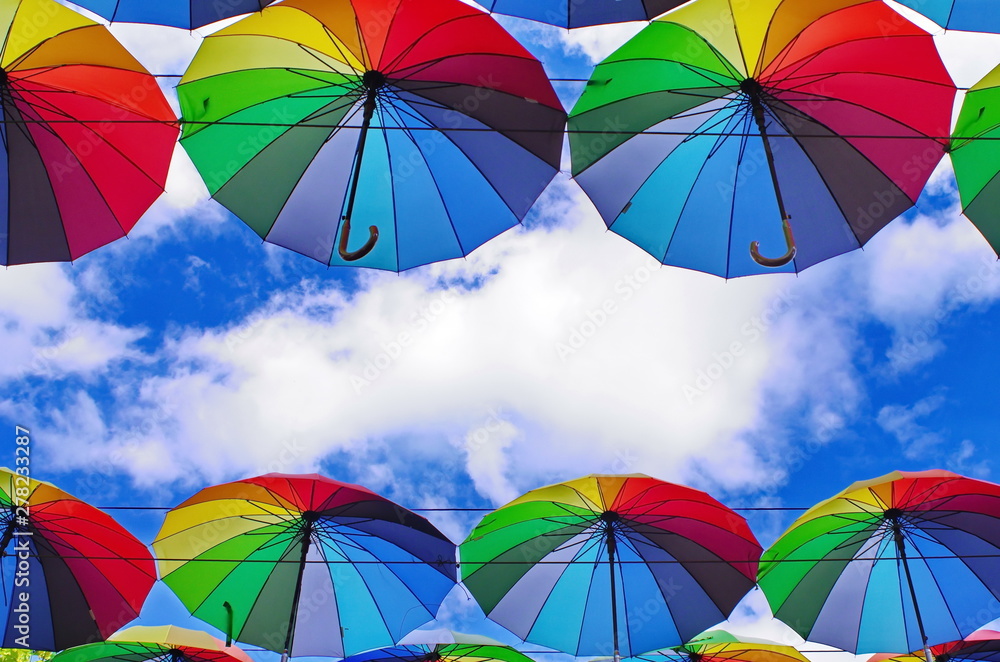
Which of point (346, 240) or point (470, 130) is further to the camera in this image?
point (470, 130)

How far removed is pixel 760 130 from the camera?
5.93 m

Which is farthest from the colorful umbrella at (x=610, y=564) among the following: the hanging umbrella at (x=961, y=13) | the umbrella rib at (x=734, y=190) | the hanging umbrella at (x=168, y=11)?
the hanging umbrella at (x=168, y=11)

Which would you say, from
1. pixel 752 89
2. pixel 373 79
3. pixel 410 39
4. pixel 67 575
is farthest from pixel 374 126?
pixel 67 575

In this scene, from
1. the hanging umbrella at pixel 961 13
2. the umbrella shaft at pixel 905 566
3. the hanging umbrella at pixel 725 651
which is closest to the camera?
the hanging umbrella at pixel 961 13

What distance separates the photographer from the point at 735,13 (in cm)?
570

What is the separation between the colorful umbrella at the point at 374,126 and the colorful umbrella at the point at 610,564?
2.59 metres

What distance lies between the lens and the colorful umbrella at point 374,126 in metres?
5.70

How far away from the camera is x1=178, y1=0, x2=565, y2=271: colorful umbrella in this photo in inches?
225

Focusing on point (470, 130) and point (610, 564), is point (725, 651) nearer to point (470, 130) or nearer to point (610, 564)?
point (610, 564)

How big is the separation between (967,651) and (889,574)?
A: 1341 mm

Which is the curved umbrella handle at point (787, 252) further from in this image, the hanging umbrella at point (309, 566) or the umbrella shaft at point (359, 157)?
the hanging umbrella at point (309, 566)

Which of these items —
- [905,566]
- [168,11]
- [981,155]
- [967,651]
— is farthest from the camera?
[967,651]

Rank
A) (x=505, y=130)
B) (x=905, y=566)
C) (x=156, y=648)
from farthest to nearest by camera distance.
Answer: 1. (x=156, y=648)
2. (x=905, y=566)
3. (x=505, y=130)

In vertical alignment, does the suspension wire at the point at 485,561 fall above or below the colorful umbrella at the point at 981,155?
below
